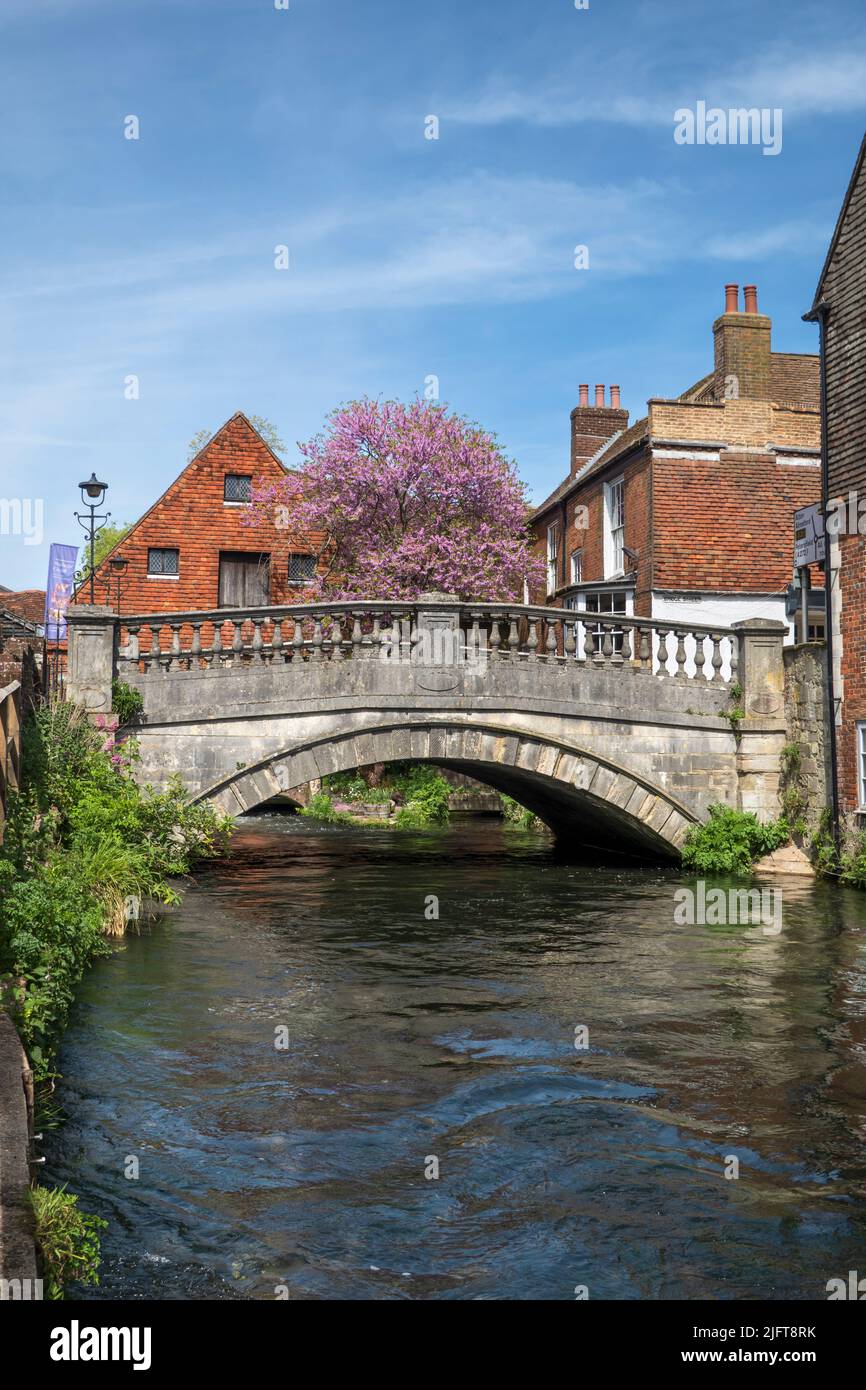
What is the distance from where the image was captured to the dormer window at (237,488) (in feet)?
99.3

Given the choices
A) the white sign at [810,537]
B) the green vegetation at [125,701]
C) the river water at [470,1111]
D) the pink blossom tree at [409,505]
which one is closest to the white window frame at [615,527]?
the pink blossom tree at [409,505]

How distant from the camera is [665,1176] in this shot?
6238 millimetres

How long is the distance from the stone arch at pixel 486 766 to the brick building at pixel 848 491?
106 inches

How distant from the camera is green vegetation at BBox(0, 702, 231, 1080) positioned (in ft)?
25.1

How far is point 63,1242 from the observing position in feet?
15.6

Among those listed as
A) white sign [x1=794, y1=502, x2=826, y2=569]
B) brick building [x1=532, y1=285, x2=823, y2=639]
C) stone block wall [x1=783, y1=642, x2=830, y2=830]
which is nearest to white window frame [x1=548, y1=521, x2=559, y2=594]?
brick building [x1=532, y1=285, x2=823, y2=639]

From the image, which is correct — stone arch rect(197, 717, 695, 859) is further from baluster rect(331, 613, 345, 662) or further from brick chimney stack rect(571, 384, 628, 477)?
brick chimney stack rect(571, 384, 628, 477)

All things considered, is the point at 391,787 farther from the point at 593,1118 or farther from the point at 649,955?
the point at 593,1118

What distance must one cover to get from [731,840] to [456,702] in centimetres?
470

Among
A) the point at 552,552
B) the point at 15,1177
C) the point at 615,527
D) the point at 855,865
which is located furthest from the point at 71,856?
the point at 552,552

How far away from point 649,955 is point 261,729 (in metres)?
6.47

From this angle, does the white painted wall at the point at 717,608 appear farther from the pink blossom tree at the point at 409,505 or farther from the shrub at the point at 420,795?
the shrub at the point at 420,795
